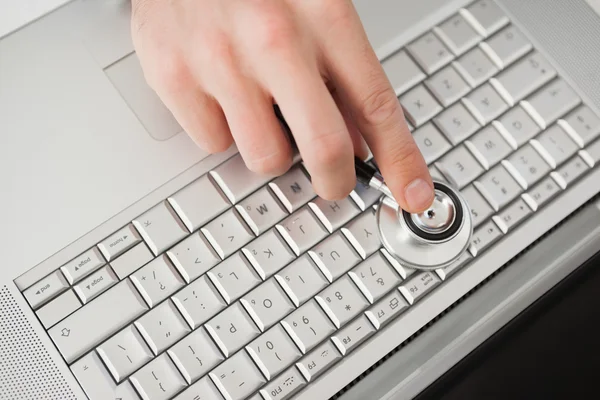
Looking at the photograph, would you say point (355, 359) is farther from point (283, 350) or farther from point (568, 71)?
point (568, 71)

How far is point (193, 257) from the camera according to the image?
61cm

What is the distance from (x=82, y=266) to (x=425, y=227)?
350mm

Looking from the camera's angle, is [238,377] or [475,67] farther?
[475,67]

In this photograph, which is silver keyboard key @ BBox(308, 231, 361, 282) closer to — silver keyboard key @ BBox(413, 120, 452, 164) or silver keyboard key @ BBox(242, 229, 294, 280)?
silver keyboard key @ BBox(242, 229, 294, 280)

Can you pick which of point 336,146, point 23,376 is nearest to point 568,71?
point 336,146

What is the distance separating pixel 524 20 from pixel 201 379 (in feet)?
1.76

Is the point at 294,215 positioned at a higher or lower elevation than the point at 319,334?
higher

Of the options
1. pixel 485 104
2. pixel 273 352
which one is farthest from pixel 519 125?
pixel 273 352

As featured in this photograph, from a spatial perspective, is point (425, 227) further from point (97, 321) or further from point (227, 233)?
point (97, 321)

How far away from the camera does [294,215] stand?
2.07 feet

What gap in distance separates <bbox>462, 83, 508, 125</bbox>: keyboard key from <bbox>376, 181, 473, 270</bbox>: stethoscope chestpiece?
0.10m

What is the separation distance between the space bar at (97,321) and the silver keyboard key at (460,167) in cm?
34

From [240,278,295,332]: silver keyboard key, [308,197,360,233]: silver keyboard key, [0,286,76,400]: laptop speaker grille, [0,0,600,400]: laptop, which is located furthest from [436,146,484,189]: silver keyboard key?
[0,286,76,400]: laptop speaker grille

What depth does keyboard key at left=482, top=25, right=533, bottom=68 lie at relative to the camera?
27.3 inches
